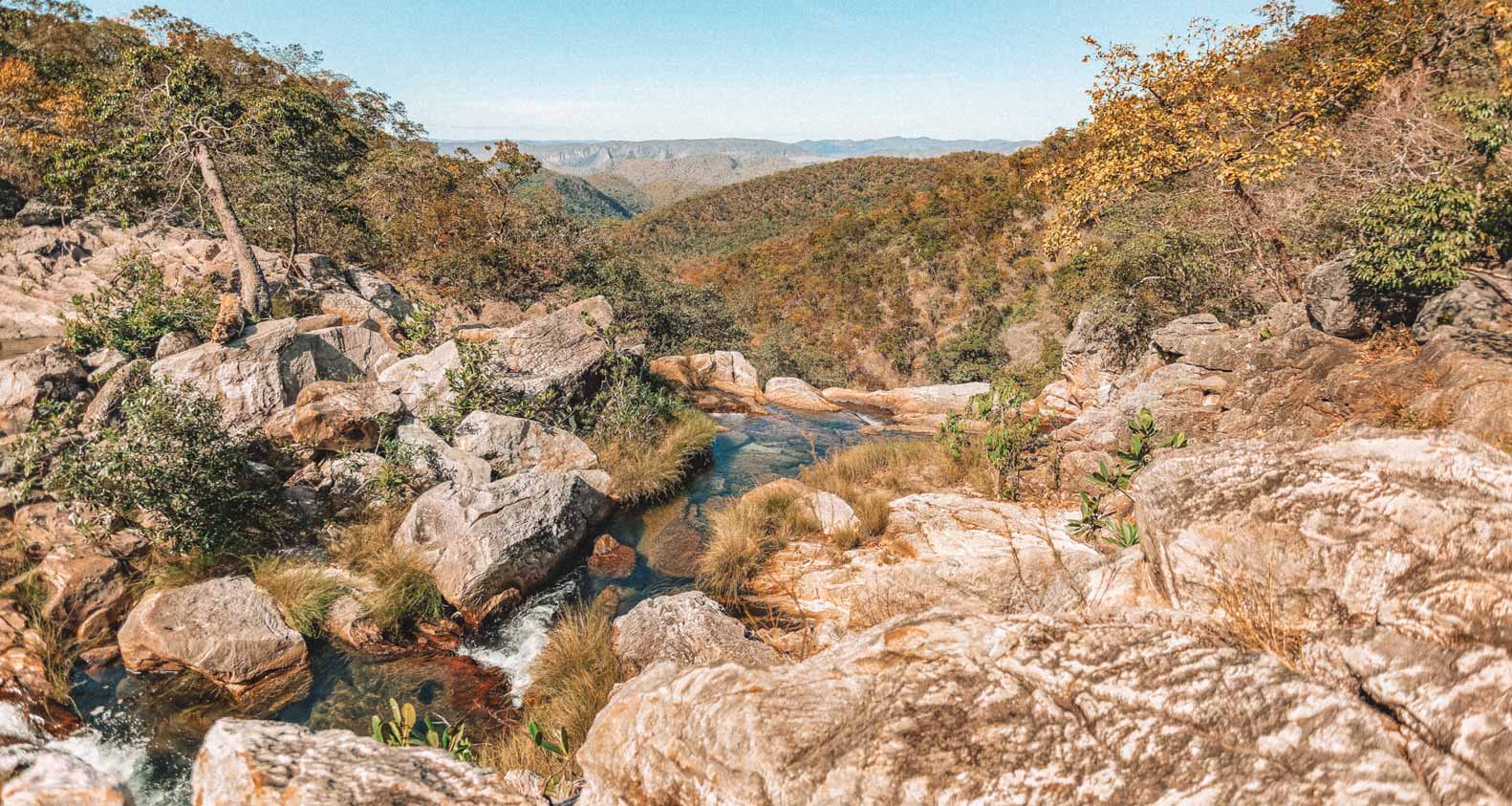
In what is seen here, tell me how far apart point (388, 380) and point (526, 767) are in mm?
10015

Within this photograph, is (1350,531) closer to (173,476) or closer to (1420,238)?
(1420,238)

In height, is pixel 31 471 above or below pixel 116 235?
below

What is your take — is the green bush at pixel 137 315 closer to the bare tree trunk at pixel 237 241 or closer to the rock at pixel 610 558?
the bare tree trunk at pixel 237 241

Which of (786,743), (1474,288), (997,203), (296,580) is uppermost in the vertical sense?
(997,203)

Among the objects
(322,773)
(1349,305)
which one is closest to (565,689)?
(322,773)

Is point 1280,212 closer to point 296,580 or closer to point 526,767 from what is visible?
point 526,767

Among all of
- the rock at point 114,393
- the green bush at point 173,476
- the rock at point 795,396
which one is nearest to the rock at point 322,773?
the green bush at point 173,476

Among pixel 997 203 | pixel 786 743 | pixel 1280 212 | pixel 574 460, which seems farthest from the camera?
pixel 997 203

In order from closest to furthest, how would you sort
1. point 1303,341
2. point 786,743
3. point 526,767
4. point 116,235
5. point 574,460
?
point 786,743 → point 526,767 → point 1303,341 → point 574,460 → point 116,235

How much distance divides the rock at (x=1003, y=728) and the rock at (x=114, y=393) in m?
10.5

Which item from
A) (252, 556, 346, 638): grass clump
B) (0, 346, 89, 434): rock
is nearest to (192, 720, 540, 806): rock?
(252, 556, 346, 638): grass clump

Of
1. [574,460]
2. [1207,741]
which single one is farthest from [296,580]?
[1207,741]

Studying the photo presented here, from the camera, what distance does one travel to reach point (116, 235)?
763 inches

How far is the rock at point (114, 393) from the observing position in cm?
880
